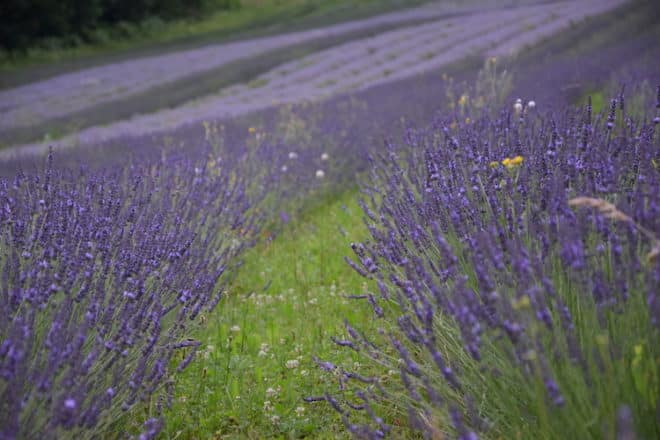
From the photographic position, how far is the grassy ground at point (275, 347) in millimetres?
2057

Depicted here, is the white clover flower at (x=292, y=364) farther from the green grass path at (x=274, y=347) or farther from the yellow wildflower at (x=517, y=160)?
the yellow wildflower at (x=517, y=160)

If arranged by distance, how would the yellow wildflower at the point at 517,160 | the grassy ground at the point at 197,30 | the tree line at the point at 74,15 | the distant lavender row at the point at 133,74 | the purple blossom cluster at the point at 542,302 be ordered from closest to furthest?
the purple blossom cluster at the point at 542,302
the yellow wildflower at the point at 517,160
the distant lavender row at the point at 133,74
the grassy ground at the point at 197,30
the tree line at the point at 74,15

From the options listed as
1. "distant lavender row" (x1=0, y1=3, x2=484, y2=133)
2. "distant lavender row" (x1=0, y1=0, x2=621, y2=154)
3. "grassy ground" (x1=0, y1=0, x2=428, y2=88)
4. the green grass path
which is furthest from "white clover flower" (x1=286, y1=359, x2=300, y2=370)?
"grassy ground" (x1=0, y1=0, x2=428, y2=88)

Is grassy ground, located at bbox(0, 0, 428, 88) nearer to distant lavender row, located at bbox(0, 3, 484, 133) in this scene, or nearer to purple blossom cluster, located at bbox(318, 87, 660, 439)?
distant lavender row, located at bbox(0, 3, 484, 133)

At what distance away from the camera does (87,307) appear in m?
1.71

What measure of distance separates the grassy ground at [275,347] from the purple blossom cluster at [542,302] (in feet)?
0.73

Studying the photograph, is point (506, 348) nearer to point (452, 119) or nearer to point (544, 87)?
point (452, 119)

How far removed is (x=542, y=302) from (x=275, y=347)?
151cm

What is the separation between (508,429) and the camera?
157 cm

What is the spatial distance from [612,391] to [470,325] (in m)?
0.30

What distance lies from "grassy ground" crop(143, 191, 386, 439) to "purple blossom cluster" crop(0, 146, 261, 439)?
194 mm

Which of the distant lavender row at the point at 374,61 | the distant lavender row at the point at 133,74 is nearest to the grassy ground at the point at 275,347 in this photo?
the distant lavender row at the point at 374,61

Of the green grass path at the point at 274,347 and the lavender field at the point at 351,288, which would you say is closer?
the lavender field at the point at 351,288

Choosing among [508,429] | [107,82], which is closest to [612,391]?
[508,429]
